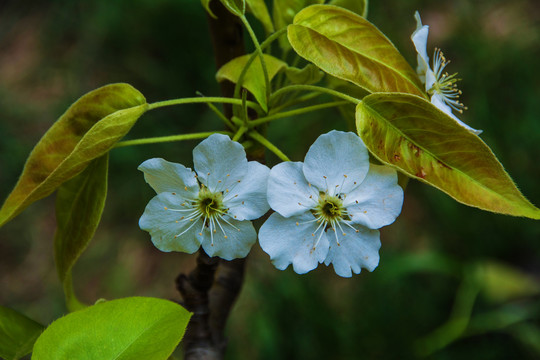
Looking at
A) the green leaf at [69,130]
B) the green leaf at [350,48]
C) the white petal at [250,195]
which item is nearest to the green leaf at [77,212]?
→ the green leaf at [69,130]

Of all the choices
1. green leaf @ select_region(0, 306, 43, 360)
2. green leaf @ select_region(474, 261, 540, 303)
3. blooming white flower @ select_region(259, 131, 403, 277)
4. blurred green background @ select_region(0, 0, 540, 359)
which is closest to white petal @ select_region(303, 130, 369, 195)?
blooming white flower @ select_region(259, 131, 403, 277)

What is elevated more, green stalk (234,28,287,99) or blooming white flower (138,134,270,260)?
green stalk (234,28,287,99)

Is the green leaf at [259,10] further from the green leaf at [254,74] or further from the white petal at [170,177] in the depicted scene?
the white petal at [170,177]

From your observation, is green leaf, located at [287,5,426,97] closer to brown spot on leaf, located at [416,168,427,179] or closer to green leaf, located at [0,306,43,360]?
brown spot on leaf, located at [416,168,427,179]

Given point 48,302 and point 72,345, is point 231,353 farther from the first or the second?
point 72,345

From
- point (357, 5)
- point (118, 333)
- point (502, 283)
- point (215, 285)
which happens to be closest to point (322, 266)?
point (502, 283)

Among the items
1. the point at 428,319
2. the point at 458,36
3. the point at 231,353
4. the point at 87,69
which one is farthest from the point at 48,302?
the point at 458,36
